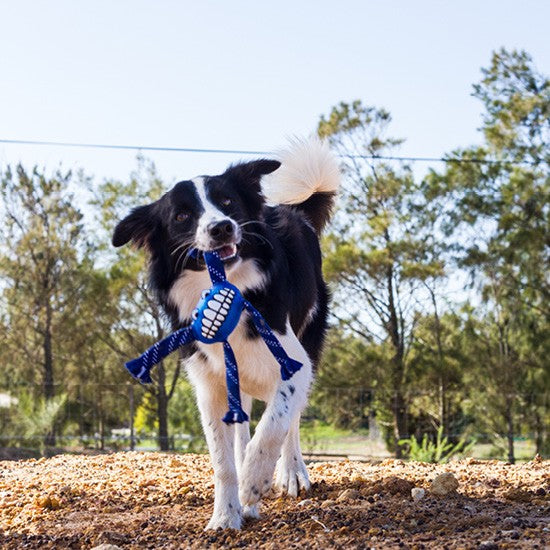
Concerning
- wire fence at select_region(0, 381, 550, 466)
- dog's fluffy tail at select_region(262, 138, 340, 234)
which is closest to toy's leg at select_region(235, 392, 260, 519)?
dog's fluffy tail at select_region(262, 138, 340, 234)

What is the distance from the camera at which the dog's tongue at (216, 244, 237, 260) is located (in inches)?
153

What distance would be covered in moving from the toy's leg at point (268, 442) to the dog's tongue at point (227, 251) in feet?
2.24

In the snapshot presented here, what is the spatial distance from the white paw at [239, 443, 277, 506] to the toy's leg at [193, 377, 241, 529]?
0.48m

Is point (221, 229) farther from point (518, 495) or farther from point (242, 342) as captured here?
point (518, 495)

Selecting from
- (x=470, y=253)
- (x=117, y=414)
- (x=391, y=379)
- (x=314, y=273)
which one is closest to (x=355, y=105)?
(x=470, y=253)

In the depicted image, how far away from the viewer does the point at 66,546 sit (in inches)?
163

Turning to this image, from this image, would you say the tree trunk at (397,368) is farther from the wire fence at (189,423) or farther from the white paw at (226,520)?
the white paw at (226,520)

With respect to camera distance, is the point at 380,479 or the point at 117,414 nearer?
the point at 380,479

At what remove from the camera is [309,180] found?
5809mm

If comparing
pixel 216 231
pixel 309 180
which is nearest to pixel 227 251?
pixel 216 231

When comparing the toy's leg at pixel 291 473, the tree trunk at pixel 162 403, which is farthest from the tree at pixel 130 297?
the toy's leg at pixel 291 473

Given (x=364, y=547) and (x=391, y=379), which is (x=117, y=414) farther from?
(x=364, y=547)

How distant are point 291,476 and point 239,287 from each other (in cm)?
150

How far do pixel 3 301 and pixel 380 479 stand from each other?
17.5 meters
